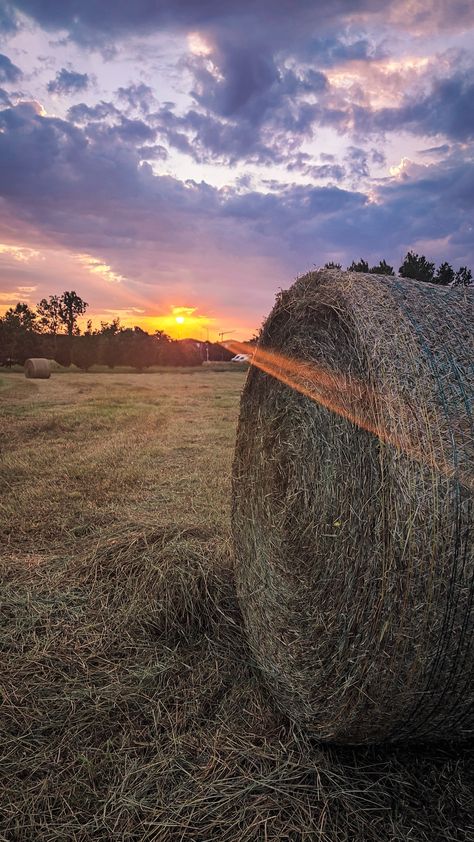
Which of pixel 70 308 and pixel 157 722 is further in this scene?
pixel 70 308

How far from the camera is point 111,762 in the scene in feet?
9.44

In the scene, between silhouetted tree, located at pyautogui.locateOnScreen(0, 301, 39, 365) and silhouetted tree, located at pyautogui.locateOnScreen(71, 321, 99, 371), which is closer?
silhouetted tree, located at pyautogui.locateOnScreen(0, 301, 39, 365)

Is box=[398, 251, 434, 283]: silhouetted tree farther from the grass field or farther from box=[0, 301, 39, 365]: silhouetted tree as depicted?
box=[0, 301, 39, 365]: silhouetted tree

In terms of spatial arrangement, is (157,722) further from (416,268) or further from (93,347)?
(93,347)

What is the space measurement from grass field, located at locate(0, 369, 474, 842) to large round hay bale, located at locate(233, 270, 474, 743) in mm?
234

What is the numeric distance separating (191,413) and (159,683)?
13.6 meters

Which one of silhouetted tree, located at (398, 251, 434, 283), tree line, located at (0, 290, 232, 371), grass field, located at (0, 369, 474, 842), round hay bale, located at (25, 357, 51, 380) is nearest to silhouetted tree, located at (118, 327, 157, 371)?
tree line, located at (0, 290, 232, 371)

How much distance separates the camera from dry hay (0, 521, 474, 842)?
100.0 inches

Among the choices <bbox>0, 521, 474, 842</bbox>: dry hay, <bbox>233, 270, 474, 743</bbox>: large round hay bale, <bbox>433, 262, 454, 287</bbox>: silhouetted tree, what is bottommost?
<bbox>0, 521, 474, 842</bbox>: dry hay

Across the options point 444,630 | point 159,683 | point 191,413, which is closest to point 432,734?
point 444,630

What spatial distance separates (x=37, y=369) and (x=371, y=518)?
110ft

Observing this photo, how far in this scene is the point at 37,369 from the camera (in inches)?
1318

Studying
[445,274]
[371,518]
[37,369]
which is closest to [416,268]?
[445,274]

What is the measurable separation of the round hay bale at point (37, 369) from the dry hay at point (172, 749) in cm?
3119
